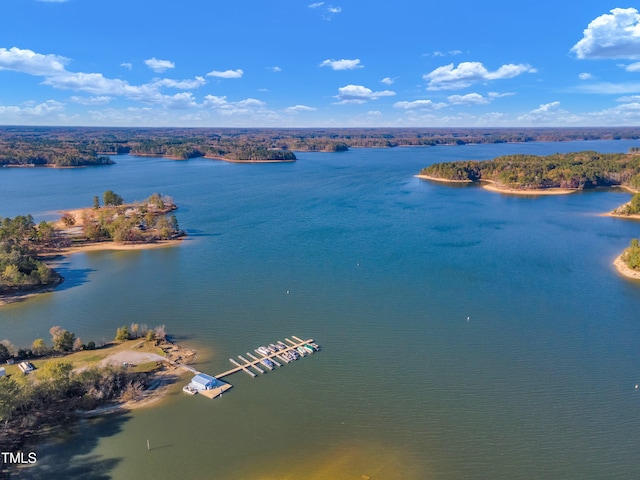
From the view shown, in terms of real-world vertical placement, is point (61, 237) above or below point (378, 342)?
above

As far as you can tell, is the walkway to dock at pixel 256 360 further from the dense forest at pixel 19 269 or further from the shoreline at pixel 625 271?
the shoreline at pixel 625 271

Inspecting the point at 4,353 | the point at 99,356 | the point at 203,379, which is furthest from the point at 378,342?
the point at 4,353

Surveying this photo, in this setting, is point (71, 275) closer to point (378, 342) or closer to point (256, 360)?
point (256, 360)

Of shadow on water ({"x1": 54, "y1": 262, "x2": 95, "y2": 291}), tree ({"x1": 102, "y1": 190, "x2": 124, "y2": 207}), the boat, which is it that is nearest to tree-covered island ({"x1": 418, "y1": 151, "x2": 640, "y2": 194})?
tree ({"x1": 102, "y1": 190, "x2": 124, "y2": 207})

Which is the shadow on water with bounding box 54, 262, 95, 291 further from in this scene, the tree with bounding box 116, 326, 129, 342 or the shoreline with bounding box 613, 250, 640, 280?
the shoreline with bounding box 613, 250, 640, 280

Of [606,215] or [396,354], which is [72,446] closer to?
[396,354]

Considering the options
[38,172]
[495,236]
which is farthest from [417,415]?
[38,172]
